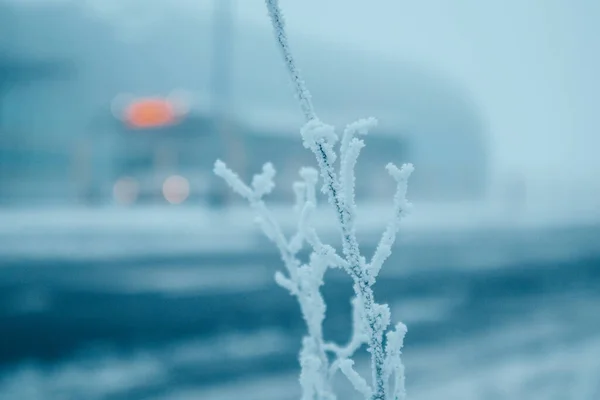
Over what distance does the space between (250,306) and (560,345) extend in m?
3.70

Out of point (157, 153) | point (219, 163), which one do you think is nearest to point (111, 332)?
point (219, 163)

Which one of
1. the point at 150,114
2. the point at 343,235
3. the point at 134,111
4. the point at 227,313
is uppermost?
the point at 134,111

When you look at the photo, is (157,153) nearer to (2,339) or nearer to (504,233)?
(504,233)

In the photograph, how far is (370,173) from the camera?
65.6 ft

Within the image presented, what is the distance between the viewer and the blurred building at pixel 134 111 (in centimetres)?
1675

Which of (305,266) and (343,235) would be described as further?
(305,266)

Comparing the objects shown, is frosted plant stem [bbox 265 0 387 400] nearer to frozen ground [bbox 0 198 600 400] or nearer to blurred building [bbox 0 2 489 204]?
frozen ground [bbox 0 198 600 400]

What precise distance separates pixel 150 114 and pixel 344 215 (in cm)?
1613

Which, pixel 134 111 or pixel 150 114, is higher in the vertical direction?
pixel 134 111

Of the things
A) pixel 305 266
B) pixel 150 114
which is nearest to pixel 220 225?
pixel 150 114

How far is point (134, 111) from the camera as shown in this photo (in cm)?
1670

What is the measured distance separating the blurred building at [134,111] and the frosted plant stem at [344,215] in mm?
14001

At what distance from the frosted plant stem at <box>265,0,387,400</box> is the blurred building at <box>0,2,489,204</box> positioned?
551 inches

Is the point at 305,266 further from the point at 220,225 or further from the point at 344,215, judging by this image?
the point at 220,225
